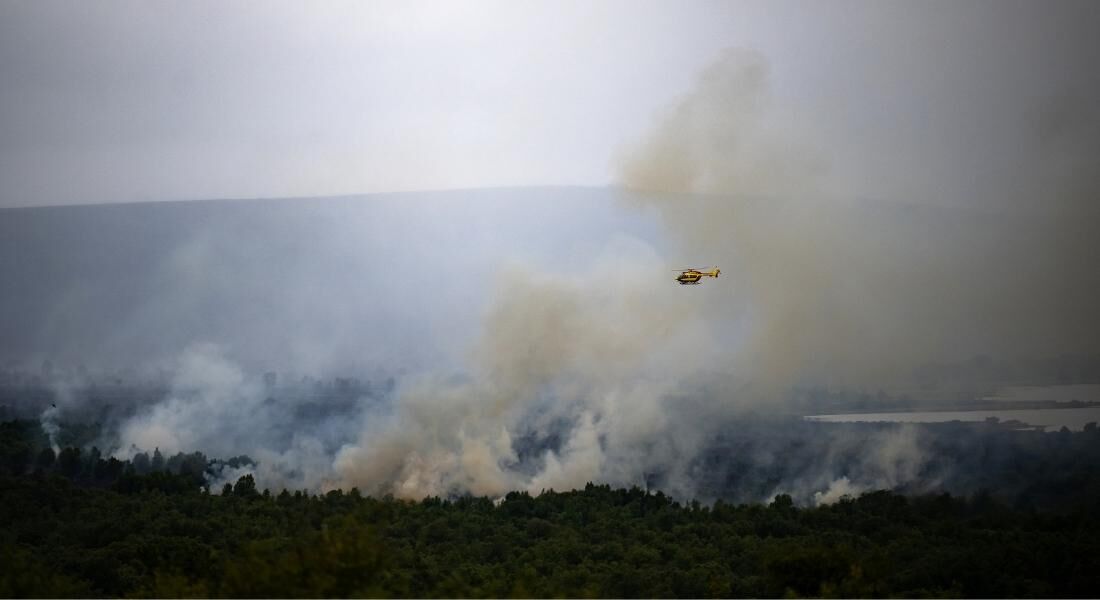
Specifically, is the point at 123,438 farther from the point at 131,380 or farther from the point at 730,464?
the point at 730,464

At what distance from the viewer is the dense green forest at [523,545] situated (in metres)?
35.7

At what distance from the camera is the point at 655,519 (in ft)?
217

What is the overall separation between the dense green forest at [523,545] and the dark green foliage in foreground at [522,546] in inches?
4.3

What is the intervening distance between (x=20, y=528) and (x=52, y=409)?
178 ft

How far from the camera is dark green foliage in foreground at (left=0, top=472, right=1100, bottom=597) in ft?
116

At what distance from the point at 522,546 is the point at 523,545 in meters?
0.16

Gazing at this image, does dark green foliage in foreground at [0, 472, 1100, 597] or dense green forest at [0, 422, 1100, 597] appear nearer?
dark green foliage in foreground at [0, 472, 1100, 597]

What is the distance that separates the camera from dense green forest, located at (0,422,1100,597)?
117 feet

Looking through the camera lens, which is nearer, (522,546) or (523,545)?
(522,546)

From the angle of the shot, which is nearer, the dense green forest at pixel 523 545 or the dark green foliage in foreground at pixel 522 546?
the dark green foliage in foreground at pixel 522 546

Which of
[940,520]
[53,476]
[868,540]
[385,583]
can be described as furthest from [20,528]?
[940,520]

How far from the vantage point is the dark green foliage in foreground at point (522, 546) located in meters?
35.4

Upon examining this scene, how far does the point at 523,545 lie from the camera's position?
58.4m

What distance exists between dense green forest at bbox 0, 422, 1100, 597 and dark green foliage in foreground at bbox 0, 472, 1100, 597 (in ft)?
0.36
